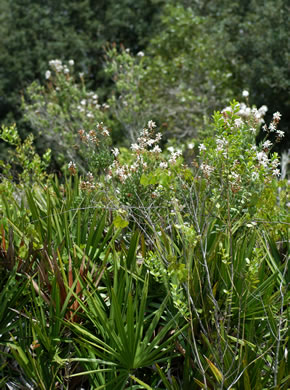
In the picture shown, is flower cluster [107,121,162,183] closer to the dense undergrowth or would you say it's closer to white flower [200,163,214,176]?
the dense undergrowth

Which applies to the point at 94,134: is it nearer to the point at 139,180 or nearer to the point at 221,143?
the point at 139,180

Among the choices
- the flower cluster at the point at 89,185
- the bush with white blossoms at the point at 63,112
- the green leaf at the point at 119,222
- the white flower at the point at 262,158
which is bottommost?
the bush with white blossoms at the point at 63,112

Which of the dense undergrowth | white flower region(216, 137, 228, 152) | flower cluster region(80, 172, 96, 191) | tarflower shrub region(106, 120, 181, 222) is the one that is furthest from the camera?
flower cluster region(80, 172, 96, 191)

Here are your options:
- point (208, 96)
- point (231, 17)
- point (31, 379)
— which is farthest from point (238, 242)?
point (231, 17)

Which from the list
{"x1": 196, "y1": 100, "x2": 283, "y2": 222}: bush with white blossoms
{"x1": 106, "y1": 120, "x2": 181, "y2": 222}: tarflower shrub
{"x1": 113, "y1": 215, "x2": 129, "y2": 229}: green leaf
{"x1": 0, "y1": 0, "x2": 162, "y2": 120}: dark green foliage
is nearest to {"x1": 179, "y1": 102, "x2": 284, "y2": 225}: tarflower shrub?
{"x1": 196, "y1": 100, "x2": 283, "y2": 222}: bush with white blossoms

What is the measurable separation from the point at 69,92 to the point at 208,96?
3.95 meters

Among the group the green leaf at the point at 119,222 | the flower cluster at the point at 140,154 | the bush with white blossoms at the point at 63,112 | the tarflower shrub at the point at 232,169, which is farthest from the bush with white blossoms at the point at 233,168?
the bush with white blossoms at the point at 63,112

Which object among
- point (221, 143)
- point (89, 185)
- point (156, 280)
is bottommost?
point (156, 280)

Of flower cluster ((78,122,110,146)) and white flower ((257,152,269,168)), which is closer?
white flower ((257,152,269,168))

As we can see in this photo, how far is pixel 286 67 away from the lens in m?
12.9

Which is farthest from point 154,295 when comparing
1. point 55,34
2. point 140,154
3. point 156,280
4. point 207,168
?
point 55,34

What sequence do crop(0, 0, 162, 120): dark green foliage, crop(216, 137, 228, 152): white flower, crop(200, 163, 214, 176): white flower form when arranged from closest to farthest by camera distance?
crop(216, 137, 228, 152): white flower → crop(200, 163, 214, 176): white flower → crop(0, 0, 162, 120): dark green foliage

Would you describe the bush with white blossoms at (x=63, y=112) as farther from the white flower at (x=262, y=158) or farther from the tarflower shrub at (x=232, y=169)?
the white flower at (x=262, y=158)

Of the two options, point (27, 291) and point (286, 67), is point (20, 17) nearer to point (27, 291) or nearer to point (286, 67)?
point (286, 67)
